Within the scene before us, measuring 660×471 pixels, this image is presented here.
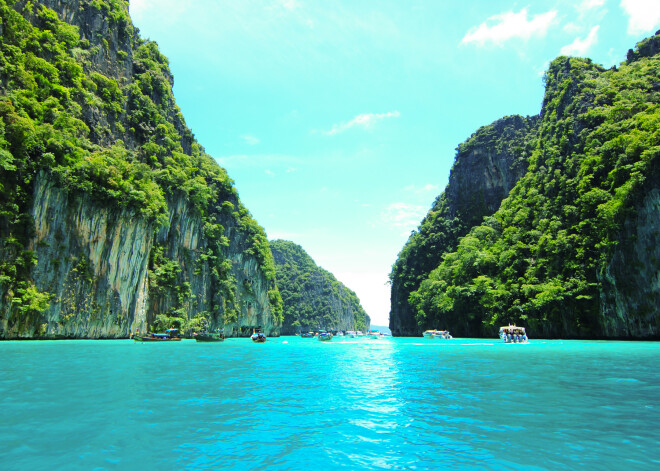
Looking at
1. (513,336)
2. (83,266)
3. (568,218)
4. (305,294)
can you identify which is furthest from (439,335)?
(305,294)

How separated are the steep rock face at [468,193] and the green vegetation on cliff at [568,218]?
1150 cm

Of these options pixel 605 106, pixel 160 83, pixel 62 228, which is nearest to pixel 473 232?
pixel 605 106

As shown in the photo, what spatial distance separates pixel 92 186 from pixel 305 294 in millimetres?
114523

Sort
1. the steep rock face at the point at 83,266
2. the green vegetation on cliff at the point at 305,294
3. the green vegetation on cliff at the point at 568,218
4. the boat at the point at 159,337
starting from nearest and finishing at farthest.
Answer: the steep rock face at the point at 83,266
the green vegetation on cliff at the point at 568,218
the boat at the point at 159,337
the green vegetation on cliff at the point at 305,294

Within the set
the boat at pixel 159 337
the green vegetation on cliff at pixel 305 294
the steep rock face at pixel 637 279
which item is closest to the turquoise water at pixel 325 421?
the steep rock face at pixel 637 279

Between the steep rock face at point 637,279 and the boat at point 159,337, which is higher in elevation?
the steep rock face at point 637,279

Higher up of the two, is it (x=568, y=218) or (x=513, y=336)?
(x=568, y=218)

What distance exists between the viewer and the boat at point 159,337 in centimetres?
3981

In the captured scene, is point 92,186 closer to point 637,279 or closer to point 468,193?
point 637,279

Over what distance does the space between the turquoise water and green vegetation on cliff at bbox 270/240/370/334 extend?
125 metres

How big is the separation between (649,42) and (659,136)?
41.0m

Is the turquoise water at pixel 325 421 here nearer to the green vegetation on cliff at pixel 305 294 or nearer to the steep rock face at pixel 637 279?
the steep rock face at pixel 637 279

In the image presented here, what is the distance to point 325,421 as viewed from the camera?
8.96 m

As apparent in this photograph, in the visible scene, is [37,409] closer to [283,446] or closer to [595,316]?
[283,446]
